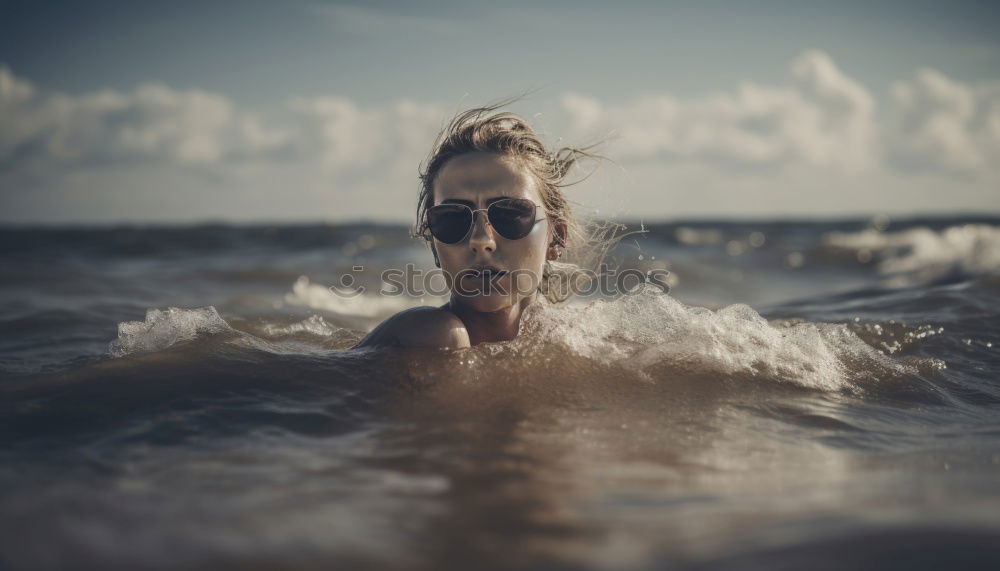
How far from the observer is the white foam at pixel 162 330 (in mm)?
3578

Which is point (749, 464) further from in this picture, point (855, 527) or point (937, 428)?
point (937, 428)

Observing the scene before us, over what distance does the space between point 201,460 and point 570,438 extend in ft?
4.12

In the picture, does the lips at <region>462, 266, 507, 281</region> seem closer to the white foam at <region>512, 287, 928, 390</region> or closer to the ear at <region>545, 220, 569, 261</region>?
the white foam at <region>512, 287, 928, 390</region>

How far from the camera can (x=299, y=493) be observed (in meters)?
1.95

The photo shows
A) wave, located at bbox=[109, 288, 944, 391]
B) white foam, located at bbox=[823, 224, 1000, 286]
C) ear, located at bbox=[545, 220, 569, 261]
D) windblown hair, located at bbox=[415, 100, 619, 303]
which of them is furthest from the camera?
white foam, located at bbox=[823, 224, 1000, 286]

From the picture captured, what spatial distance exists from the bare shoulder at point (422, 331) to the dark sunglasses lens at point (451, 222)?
1.25 feet

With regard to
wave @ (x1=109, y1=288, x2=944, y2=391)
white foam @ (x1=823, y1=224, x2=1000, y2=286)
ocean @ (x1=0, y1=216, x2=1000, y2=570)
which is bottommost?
ocean @ (x1=0, y1=216, x2=1000, y2=570)

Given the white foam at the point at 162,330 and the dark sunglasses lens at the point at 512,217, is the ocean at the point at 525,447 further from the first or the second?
the dark sunglasses lens at the point at 512,217

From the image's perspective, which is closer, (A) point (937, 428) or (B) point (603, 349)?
(A) point (937, 428)

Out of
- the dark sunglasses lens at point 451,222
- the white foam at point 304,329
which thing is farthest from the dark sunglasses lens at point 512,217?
the white foam at point 304,329

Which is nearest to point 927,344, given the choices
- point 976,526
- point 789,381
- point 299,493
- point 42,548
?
point 789,381

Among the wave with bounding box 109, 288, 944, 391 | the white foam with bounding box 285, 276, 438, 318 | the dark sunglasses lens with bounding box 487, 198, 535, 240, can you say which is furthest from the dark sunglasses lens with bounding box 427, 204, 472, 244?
the white foam with bounding box 285, 276, 438, 318

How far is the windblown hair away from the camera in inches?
152

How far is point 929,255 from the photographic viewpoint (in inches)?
620
